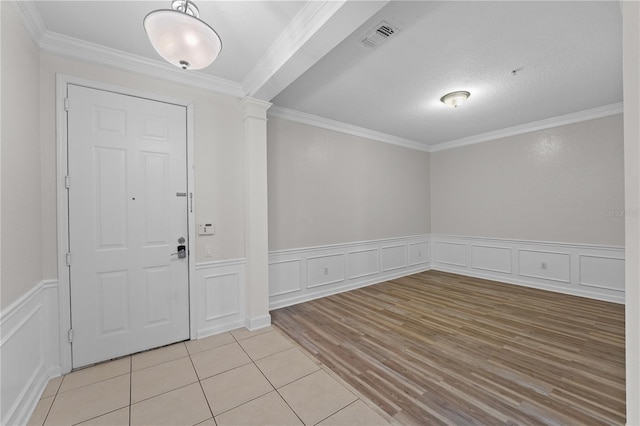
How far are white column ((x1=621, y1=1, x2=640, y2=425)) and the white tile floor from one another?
1356mm

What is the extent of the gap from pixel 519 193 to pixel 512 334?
2899mm

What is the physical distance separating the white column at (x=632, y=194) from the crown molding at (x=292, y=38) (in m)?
1.39

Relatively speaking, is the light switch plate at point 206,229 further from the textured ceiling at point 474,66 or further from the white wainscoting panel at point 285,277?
the textured ceiling at point 474,66

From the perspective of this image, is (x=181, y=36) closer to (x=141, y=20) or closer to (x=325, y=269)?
(x=141, y=20)

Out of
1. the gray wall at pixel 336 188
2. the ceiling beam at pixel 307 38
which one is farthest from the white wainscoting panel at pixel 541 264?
the ceiling beam at pixel 307 38

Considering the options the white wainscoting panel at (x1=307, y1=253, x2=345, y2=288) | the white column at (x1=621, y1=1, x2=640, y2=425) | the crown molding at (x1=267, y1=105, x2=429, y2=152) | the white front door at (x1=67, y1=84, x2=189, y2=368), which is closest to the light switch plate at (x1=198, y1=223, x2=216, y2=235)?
the white front door at (x1=67, y1=84, x2=189, y2=368)

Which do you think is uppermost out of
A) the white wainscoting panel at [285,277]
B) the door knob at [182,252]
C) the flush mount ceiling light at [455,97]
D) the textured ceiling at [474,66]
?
the textured ceiling at [474,66]

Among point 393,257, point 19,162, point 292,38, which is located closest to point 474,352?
point 393,257

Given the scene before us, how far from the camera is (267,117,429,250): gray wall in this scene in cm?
388

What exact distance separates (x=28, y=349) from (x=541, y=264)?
6.46 meters

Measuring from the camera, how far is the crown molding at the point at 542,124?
3864 millimetres

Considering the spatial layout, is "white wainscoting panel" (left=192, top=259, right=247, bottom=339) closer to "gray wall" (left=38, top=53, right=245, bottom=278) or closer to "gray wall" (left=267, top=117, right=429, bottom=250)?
"gray wall" (left=38, top=53, right=245, bottom=278)

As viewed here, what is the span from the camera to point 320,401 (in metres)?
1.93

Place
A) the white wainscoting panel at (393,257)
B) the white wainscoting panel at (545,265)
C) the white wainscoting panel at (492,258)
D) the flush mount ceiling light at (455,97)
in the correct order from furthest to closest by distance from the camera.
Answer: the white wainscoting panel at (393,257)
the white wainscoting panel at (492,258)
the white wainscoting panel at (545,265)
the flush mount ceiling light at (455,97)
